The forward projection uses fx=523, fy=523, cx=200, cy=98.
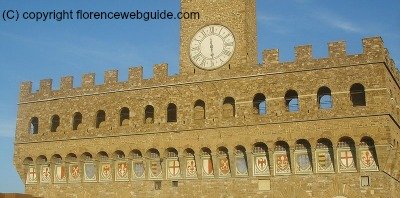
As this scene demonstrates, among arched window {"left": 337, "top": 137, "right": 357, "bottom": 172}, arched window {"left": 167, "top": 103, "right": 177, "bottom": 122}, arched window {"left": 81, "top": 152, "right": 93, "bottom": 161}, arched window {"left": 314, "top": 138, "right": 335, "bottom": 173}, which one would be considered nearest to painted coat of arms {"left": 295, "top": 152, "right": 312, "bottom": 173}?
arched window {"left": 314, "top": 138, "right": 335, "bottom": 173}

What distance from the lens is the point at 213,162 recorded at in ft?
80.7

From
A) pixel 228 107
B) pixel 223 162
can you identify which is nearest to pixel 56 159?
pixel 223 162

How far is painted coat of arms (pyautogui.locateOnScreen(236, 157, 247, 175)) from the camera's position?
24.1 metres

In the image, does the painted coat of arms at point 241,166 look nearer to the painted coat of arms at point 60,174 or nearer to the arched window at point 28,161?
the painted coat of arms at point 60,174

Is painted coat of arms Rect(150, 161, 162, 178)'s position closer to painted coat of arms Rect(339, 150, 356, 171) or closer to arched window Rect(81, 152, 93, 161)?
arched window Rect(81, 152, 93, 161)

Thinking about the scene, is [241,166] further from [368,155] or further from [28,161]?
[28,161]

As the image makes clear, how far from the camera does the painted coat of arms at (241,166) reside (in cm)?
2414

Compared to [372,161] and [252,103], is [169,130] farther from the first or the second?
[372,161]

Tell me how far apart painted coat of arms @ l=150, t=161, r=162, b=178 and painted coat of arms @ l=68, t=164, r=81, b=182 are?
4320mm

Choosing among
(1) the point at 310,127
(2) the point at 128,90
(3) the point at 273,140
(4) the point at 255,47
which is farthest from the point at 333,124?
(2) the point at 128,90

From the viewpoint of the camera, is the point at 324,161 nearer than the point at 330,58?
Yes

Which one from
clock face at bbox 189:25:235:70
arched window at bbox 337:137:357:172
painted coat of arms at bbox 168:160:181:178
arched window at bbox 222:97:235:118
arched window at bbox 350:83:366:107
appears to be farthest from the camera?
clock face at bbox 189:25:235:70

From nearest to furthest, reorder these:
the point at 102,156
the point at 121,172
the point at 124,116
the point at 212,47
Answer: the point at 212,47, the point at 121,172, the point at 102,156, the point at 124,116

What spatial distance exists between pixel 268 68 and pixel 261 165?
448 centimetres
